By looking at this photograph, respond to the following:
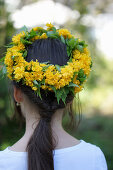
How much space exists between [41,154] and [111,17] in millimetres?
8492

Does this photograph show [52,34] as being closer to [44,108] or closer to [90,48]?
[44,108]

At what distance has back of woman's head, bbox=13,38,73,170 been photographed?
1.61 metres

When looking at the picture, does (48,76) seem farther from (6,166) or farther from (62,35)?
(6,166)

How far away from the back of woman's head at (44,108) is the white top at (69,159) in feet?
0.18

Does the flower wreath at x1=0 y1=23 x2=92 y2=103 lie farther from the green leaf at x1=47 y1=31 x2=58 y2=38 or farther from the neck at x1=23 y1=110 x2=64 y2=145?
the neck at x1=23 y1=110 x2=64 y2=145

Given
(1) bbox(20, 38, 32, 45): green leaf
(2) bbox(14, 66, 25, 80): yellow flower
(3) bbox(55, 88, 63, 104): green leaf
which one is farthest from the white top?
(1) bbox(20, 38, 32, 45): green leaf

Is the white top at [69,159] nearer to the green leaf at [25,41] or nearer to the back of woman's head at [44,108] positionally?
the back of woman's head at [44,108]

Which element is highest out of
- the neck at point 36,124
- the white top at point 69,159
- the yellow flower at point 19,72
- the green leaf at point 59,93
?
the yellow flower at point 19,72

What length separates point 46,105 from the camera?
1.64m

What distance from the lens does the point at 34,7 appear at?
22.6 feet

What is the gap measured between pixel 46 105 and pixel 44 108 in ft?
0.09

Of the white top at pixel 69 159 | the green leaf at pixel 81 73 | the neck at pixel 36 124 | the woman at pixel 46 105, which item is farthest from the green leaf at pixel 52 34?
the white top at pixel 69 159

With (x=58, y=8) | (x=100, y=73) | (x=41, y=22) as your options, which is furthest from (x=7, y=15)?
(x=100, y=73)

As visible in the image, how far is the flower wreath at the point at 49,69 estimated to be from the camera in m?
1.68
